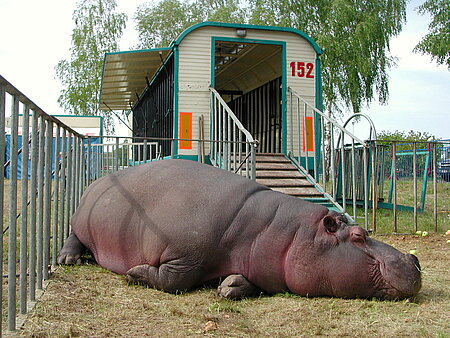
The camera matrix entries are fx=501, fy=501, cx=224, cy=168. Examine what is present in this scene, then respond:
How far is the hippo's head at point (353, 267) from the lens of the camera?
12.4 feet

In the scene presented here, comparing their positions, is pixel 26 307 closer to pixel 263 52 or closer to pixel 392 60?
pixel 263 52

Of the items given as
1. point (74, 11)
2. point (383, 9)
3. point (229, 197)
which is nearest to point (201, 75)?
point (229, 197)

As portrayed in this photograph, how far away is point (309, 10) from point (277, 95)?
1395 cm

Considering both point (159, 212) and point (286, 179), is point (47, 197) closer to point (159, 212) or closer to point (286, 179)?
point (159, 212)

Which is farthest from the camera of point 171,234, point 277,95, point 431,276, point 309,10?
point 309,10

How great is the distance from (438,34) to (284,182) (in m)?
13.1

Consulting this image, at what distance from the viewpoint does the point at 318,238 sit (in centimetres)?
403

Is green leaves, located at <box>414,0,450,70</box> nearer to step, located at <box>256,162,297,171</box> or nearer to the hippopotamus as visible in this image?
step, located at <box>256,162,297,171</box>

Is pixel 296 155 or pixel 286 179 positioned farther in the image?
pixel 296 155

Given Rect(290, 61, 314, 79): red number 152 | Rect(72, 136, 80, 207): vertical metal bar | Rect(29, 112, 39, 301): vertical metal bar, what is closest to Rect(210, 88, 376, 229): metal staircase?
Rect(290, 61, 314, 79): red number 152

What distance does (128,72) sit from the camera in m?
15.2

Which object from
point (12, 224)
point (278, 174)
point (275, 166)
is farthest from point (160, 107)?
point (12, 224)

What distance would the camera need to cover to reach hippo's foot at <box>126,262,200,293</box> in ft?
13.8

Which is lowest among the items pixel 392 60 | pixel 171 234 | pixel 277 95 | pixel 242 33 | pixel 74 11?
pixel 171 234
